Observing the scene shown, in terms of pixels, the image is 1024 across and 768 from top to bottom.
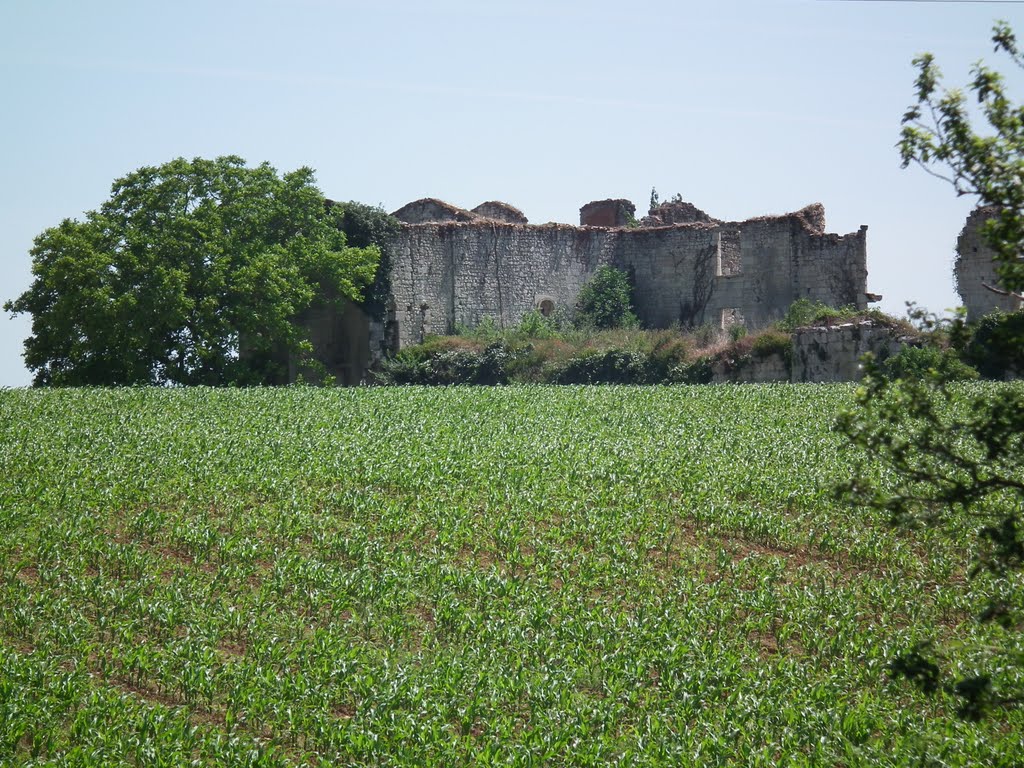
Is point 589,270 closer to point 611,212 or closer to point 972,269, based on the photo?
point 611,212

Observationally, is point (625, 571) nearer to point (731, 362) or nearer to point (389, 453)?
point (389, 453)

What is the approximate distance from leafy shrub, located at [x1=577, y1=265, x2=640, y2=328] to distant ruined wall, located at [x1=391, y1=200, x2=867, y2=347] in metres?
0.59

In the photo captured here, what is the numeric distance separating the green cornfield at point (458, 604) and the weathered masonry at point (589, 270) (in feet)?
57.0

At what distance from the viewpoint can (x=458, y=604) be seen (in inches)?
445

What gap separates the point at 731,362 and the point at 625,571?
62.0 feet

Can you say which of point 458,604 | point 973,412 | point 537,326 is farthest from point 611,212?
point 973,412

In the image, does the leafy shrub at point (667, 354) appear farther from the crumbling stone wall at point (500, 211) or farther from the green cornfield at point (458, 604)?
the green cornfield at point (458, 604)

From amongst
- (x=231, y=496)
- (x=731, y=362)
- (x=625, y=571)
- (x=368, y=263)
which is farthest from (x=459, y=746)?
(x=368, y=263)

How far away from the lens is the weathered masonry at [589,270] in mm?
35500

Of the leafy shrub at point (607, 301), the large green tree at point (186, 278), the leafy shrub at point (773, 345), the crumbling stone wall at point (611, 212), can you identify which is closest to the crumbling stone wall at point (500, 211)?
the crumbling stone wall at point (611, 212)

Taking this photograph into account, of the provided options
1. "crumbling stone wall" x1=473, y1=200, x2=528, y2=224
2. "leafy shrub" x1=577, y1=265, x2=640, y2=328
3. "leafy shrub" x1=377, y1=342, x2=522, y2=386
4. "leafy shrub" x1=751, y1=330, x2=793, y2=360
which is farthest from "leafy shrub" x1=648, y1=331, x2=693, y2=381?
"crumbling stone wall" x1=473, y1=200, x2=528, y2=224

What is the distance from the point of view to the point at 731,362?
30.7 m

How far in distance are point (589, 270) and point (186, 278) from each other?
13.4 meters

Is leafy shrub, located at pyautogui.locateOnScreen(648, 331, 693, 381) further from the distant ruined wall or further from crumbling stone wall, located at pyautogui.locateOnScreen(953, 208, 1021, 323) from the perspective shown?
crumbling stone wall, located at pyautogui.locateOnScreen(953, 208, 1021, 323)
